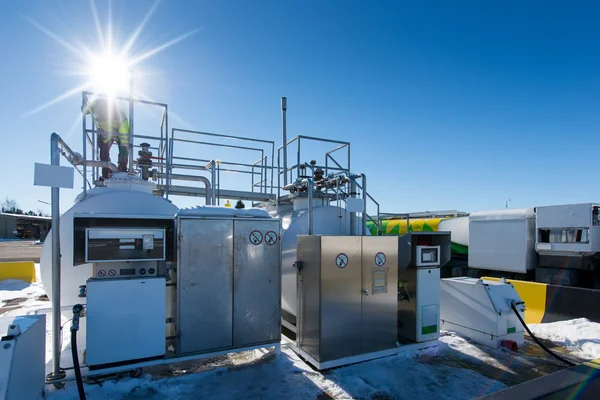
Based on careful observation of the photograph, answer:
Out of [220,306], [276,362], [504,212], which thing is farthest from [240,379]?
[504,212]

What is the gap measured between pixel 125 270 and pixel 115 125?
119 inches

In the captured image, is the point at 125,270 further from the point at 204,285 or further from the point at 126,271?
the point at 204,285

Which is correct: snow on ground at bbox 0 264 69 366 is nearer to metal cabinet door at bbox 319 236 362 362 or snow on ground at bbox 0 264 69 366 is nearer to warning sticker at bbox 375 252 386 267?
metal cabinet door at bbox 319 236 362 362

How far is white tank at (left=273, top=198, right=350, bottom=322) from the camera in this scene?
6.56 meters

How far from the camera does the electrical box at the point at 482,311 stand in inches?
232

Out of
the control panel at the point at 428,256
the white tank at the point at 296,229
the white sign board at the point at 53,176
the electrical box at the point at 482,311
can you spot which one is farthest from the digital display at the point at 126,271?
the electrical box at the point at 482,311

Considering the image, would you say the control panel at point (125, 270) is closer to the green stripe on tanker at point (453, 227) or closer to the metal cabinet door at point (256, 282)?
the metal cabinet door at point (256, 282)

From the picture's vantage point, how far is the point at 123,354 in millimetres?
4402

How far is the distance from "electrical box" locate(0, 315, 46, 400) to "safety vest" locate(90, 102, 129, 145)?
3.39 metres

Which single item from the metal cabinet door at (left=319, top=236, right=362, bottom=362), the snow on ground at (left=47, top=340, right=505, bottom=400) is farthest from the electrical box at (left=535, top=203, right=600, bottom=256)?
the metal cabinet door at (left=319, top=236, right=362, bottom=362)

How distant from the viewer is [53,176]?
4125 mm

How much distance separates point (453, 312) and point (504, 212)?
4823 millimetres

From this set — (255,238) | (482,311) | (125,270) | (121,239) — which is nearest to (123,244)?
(121,239)

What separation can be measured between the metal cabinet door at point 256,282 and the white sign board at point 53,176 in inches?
87.7
